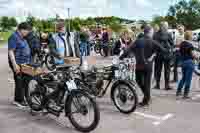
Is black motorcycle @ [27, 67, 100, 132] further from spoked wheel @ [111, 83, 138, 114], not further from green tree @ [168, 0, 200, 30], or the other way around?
green tree @ [168, 0, 200, 30]

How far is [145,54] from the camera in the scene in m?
6.85

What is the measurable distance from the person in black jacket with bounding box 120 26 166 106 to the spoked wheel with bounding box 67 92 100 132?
73.7 inches

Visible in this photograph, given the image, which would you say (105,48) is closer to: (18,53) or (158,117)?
(18,53)

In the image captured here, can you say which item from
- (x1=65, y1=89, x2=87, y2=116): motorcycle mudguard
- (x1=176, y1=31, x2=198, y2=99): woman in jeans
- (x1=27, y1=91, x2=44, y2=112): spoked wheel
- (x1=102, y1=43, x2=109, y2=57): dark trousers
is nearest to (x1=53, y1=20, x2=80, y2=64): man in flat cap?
(x1=27, y1=91, x2=44, y2=112): spoked wheel

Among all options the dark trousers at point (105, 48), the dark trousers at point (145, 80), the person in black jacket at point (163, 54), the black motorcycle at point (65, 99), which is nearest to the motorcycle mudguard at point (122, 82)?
the dark trousers at point (145, 80)

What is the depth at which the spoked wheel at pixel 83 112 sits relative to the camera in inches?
209

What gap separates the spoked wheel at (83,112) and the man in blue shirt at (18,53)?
1708mm

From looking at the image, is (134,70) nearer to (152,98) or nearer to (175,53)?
(152,98)

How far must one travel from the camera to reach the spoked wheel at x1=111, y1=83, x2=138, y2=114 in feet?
21.1

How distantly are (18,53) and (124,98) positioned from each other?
2.37 m

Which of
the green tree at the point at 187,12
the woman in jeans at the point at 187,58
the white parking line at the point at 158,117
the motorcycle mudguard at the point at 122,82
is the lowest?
the white parking line at the point at 158,117

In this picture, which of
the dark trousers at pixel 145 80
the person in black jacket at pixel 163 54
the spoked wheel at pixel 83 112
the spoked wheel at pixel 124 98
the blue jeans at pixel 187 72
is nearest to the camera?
the spoked wheel at pixel 83 112

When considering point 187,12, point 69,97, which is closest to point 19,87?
point 69,97

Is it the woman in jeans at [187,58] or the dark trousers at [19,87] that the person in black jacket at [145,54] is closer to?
the woman in jeans at [187,58]
